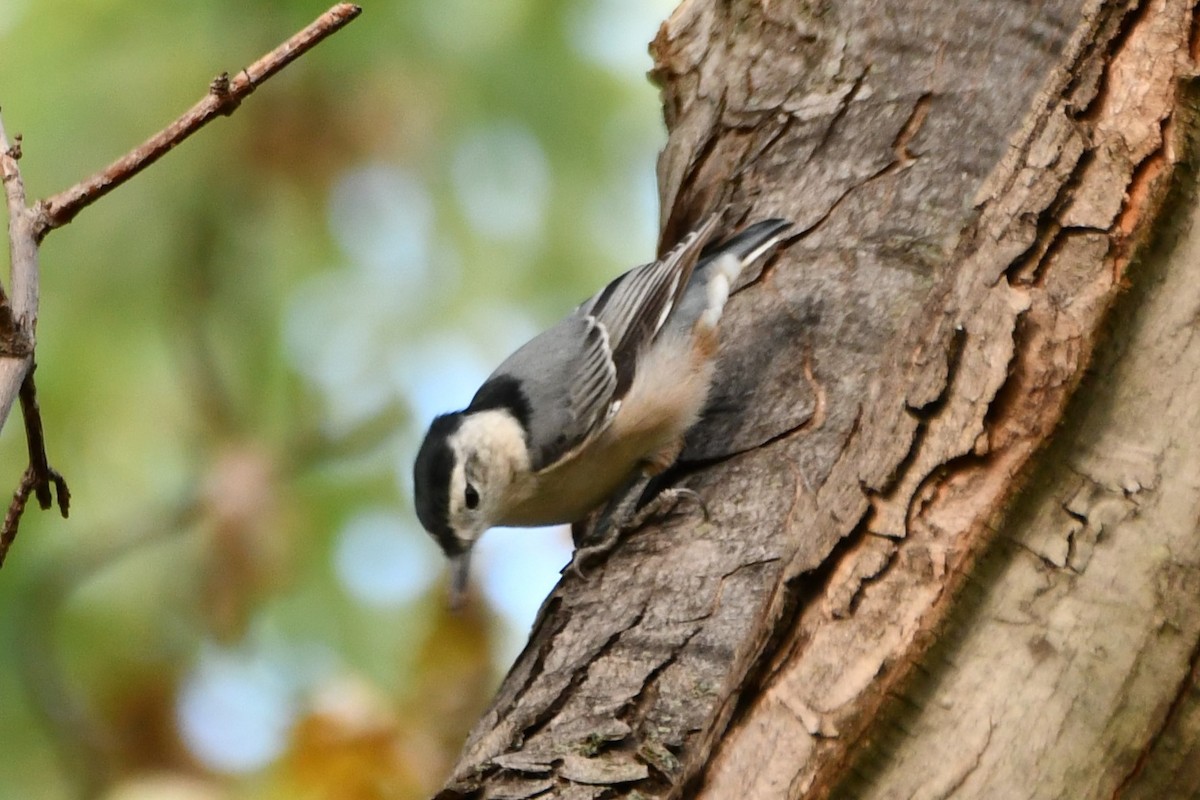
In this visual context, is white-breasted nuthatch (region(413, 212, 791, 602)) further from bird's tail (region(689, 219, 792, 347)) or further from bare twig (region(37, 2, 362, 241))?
bare twig (region(37, 2, 362, 241))

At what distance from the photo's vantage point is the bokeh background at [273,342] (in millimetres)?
2779

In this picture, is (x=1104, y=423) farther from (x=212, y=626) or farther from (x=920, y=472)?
(x=212, y=626)

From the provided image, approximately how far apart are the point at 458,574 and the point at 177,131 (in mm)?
1530

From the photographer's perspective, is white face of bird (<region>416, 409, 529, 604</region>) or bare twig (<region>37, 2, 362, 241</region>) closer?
bare twig (<region>37, 2, 362, 241</region>)

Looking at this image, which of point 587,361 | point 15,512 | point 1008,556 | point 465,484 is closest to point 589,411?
point 587,361

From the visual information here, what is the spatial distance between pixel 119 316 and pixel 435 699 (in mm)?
1152

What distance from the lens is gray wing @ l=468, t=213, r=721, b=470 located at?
257cm

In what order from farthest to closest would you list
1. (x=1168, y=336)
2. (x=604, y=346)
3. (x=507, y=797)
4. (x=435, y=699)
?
Answer: (x=435, y=699)
(x=604, y=346)
(x=507, y=797)
(x=1168, y=336)

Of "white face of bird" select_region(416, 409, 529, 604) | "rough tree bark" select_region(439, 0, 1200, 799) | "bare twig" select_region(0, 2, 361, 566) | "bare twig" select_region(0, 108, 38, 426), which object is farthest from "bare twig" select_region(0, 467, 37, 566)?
"white face of bird" select_region(416, 409, 529, 604)

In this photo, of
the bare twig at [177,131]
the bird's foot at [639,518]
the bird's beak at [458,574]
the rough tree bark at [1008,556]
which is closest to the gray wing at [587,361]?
the bird's beak at [458,574]

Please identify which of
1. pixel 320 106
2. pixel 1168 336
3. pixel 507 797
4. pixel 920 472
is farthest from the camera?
pixel 320 106

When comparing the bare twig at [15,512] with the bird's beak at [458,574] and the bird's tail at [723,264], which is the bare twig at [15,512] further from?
the bird's tail at [723,264]

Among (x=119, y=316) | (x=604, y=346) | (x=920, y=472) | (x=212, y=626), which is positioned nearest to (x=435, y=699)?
(x=212, y=626)

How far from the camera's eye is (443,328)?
3.40 m
